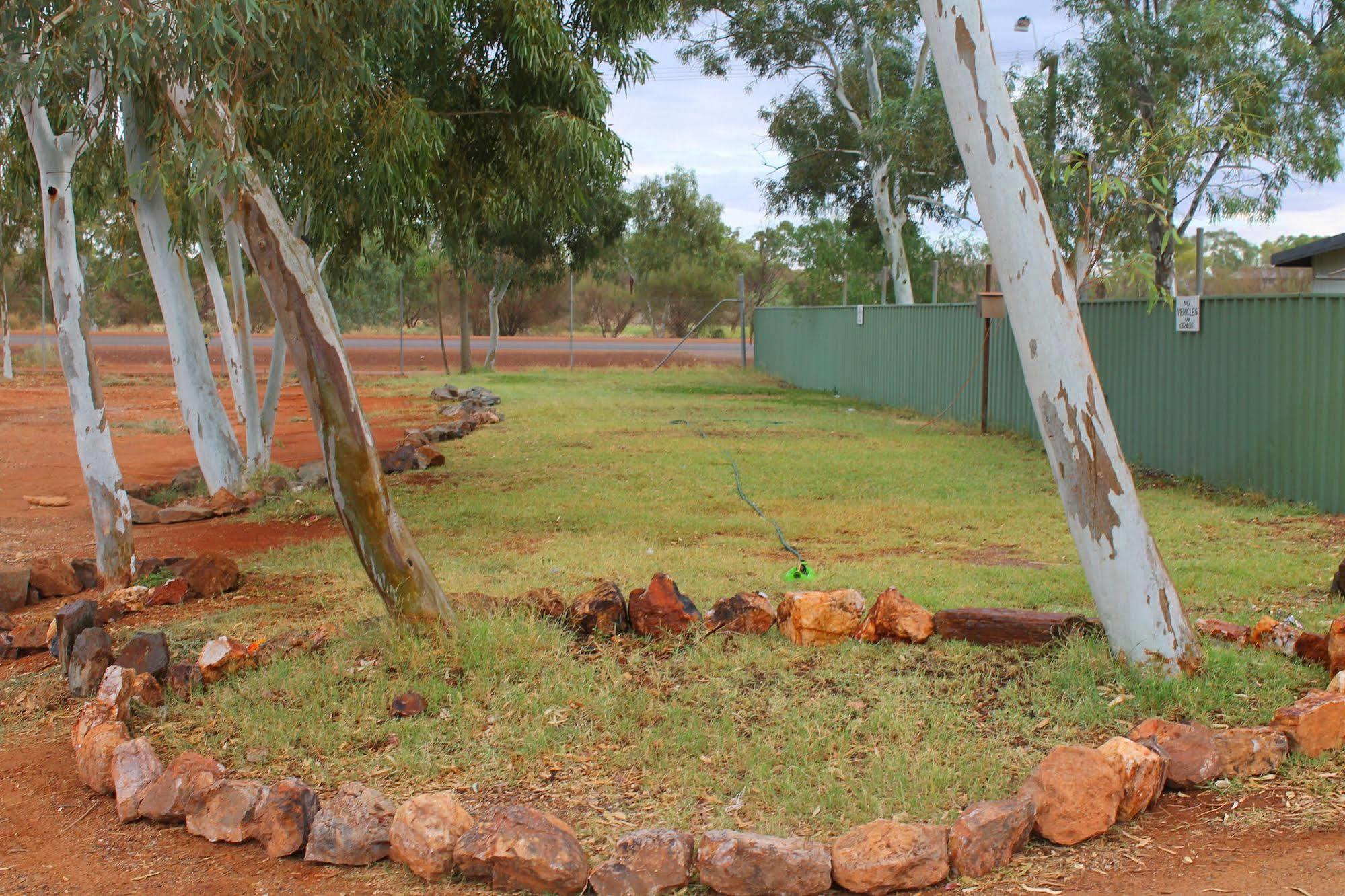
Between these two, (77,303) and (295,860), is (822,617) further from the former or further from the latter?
(77,303)

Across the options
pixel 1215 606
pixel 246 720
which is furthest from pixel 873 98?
pixel 246 720

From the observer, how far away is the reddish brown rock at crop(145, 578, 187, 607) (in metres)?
7.21

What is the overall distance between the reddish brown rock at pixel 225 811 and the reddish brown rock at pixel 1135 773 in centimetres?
288

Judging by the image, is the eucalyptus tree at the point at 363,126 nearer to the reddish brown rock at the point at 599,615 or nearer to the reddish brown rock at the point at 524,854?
the reddish brown rock at the point at 599,615

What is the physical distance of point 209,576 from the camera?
741 cm

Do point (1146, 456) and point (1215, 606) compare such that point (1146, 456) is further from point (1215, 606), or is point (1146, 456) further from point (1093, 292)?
point (1215, 606)

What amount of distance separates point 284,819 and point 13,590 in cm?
457

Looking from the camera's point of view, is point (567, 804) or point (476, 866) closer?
point (476, 866)

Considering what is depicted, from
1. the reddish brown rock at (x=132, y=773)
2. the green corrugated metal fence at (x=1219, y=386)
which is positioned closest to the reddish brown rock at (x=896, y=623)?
the reddish brown rock at (x=132, y=773)

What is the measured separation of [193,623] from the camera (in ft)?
21.4

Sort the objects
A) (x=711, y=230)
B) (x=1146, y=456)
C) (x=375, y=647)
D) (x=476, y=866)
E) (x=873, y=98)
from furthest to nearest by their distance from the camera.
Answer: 1. (x=711, y=230)
2. (x=873, y=98)
3. (x=1146, y=456)
4. (x=375, y=647)
5. (x=476, y=866)

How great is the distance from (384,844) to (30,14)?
202 inches

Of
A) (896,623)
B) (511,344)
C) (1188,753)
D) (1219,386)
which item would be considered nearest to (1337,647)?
(1188,753)

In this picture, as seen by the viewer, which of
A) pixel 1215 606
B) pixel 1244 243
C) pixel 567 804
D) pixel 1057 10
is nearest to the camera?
pixel 567 804
